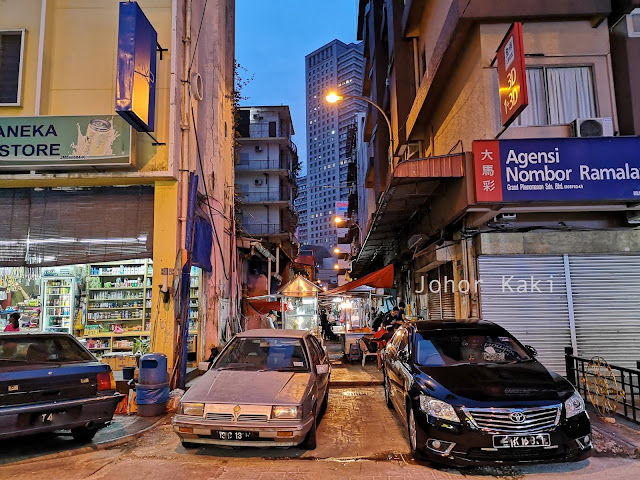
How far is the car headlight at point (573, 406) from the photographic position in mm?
5438

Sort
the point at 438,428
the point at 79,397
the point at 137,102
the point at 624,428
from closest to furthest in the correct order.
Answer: the point at 438,428 → the point at 79,397 → the point at 624,428 → the point at 137,102

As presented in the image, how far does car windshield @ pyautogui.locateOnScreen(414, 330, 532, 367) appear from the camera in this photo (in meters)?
6.77

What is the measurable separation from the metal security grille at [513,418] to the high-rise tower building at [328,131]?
5590 inches

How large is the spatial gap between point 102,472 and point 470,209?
7.54 m

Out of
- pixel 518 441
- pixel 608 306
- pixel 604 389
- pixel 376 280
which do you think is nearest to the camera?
pixel 518 441

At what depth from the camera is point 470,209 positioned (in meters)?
9.45

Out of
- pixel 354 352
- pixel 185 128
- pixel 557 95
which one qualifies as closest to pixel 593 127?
pixel 557 95

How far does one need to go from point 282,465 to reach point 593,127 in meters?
8.76

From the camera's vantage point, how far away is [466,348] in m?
6.99

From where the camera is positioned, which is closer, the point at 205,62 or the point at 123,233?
the point at 123,233

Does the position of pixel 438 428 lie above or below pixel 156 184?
below

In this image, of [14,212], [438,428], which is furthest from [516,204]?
[14,212]

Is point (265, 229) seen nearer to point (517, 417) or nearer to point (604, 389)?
point (604, 389)

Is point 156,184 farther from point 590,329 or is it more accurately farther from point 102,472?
point 590,329
